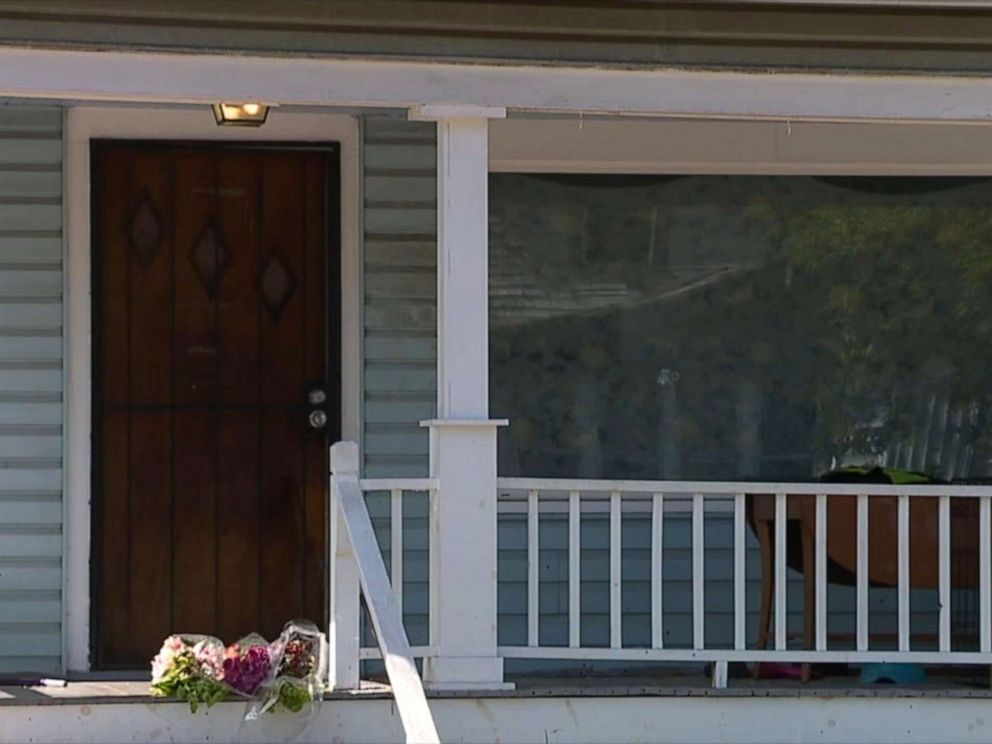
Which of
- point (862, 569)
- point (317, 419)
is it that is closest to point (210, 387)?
point (317, 419)

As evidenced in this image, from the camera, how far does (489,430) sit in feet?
17.8

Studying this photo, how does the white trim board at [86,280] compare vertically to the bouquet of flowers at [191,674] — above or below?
above

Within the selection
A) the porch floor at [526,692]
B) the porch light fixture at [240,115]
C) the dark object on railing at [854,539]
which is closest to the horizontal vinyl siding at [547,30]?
the porch light fixture at [240,115]

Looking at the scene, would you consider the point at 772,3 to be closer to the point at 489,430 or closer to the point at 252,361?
the point at 489,430

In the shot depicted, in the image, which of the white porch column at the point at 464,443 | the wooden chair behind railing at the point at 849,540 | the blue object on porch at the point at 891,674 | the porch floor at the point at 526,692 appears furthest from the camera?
the blue object on porch at the point at 891,674

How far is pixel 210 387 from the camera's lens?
673cm

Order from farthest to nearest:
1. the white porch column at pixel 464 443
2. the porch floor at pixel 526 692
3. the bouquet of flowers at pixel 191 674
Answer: the white porch column at pixel 464 443 < the porch floor at pixel 526 692 < the bouquet of flowers at pixel 191 674

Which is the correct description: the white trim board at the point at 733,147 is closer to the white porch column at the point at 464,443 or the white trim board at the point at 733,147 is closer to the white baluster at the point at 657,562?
the white porch column at the point at 464,443

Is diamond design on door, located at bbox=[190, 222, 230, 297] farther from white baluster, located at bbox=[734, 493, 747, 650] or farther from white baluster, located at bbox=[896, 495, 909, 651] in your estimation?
white baluster, located at bbox=[896, 495, 909, 651]

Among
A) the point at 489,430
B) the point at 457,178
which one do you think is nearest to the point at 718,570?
the point at 489,430

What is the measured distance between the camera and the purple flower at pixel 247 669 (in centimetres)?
519

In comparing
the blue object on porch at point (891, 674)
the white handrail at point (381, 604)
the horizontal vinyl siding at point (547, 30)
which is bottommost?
the blue object on porch at point (891, 674)

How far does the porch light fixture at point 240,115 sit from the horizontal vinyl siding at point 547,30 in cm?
92

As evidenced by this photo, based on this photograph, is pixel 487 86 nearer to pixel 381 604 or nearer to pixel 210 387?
pixel 381 604
